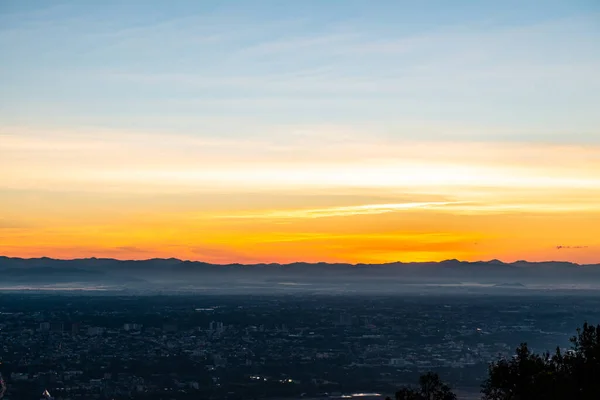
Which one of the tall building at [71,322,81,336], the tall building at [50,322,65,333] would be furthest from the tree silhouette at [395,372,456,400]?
the tall building at [50,322,65,333]

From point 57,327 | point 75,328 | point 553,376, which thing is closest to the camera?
point 553,376

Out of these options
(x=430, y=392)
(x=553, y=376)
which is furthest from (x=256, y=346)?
Answer: (x=553, y=376)

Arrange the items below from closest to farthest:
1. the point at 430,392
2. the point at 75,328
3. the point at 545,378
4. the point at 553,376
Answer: the point at 545,378
the point at 553,376
the point at 430,392
the point at 75,328

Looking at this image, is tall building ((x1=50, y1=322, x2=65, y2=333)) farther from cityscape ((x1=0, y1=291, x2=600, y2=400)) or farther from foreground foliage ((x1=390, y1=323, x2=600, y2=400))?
foreground foliage ((x1=390, y1=323, x2=600, y2=400))

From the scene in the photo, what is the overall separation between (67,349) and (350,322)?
38.7 meters

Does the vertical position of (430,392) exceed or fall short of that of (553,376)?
it falls short

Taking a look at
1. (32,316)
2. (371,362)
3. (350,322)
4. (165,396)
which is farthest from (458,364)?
(32,316)

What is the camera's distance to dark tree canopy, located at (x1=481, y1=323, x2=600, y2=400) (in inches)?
899

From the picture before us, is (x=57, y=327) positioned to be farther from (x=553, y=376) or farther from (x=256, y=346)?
(x=553, y=376)

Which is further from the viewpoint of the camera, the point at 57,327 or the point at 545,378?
the point at 57,327

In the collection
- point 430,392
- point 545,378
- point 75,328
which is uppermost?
point 545,378

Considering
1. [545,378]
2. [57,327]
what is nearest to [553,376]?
[545,378]

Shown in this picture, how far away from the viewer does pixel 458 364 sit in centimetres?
→ 7181

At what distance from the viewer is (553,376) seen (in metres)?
23.8
